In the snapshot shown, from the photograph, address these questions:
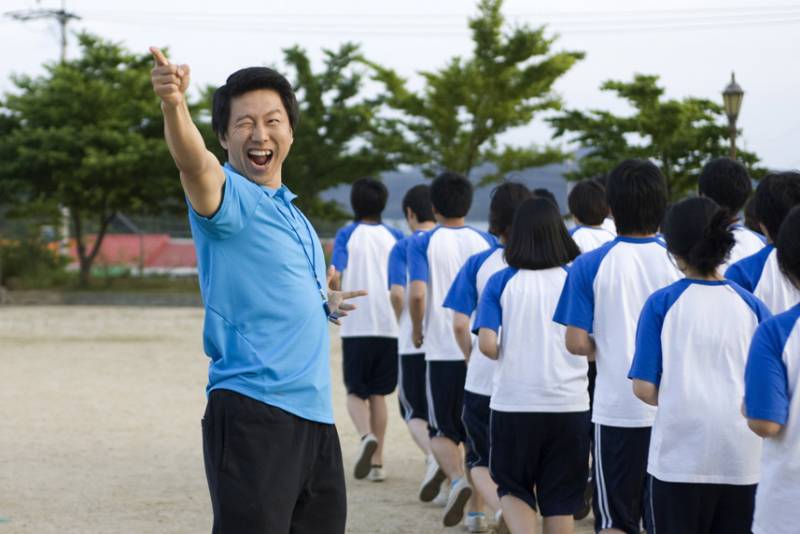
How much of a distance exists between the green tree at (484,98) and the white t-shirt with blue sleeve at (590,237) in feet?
76.6

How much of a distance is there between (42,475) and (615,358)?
4531 mm

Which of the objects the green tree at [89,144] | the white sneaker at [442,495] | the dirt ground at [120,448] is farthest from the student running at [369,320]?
the green tree at [89,144]

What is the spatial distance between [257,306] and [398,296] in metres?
4.25

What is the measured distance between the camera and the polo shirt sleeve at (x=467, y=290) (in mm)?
5871

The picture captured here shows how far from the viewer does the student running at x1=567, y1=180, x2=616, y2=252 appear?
6523mm

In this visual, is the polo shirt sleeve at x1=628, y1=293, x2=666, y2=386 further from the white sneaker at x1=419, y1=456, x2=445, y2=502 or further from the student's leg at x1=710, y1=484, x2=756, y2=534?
the white sneaker at x1=419, y1=456, x2=445, y2=502

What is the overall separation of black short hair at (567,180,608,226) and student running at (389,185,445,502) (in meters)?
1.09

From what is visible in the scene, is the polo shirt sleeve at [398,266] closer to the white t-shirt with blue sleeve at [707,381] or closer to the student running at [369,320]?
the student running at [369,320]

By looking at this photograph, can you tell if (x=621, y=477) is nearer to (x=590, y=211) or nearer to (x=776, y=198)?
(x=776, y=198)

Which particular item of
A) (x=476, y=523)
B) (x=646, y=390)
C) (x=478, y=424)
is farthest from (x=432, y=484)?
(x=646, y=390)

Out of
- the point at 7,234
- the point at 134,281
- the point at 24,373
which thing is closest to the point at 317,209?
the point at 134,281

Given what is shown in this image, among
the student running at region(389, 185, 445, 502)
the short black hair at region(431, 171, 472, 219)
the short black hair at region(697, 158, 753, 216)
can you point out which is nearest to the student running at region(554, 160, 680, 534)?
the short black hair at region(697, 158, 753, 216)

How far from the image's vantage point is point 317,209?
30.6 metres

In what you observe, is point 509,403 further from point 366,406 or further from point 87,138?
point 87,138
